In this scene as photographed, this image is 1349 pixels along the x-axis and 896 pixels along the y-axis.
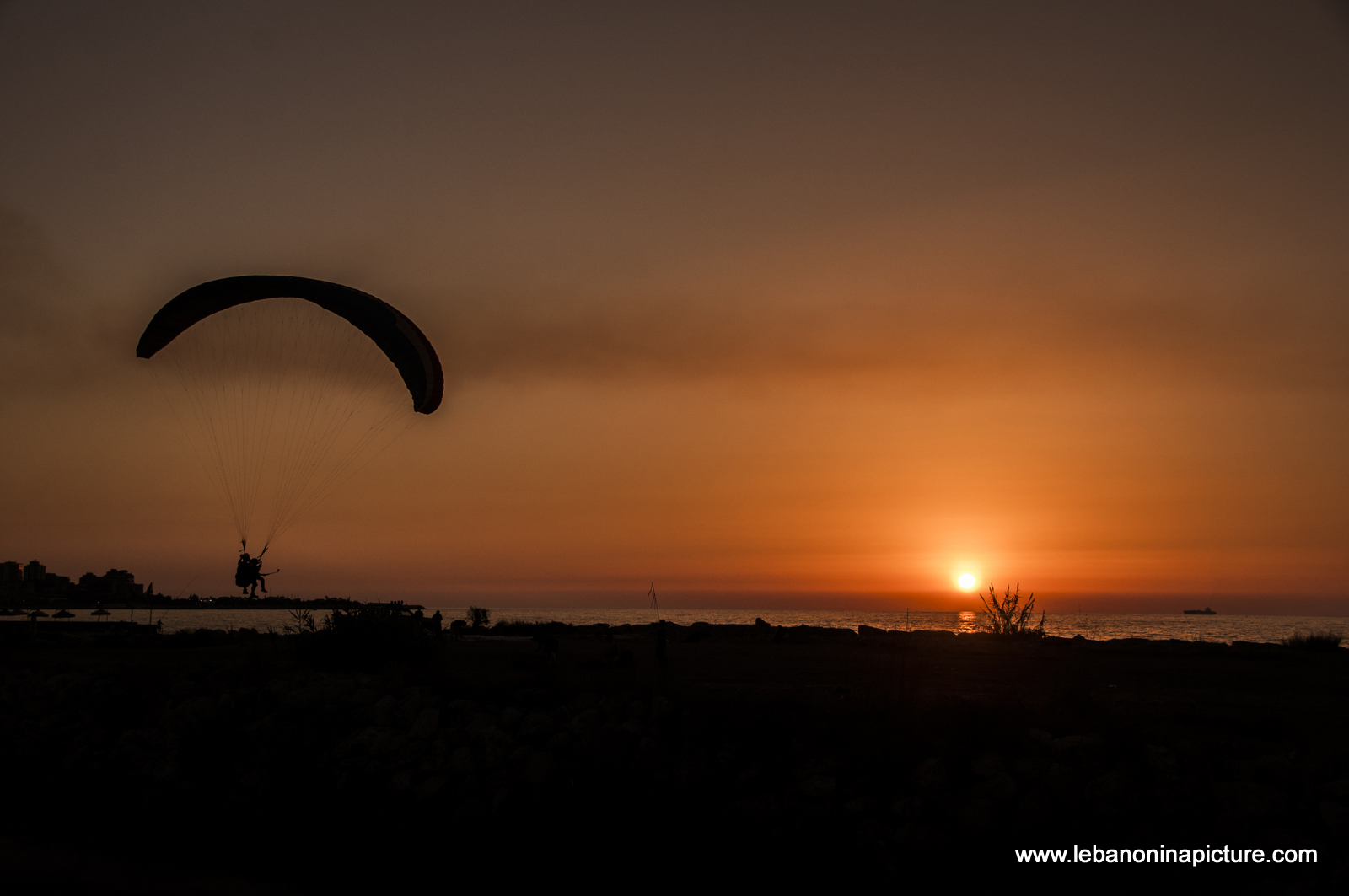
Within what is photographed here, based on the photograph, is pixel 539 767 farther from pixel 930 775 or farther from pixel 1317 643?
pixel 1317 643

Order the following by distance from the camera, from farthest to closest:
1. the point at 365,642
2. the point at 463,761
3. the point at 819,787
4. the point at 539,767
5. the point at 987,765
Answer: the point at 365,642 → the point at 463,761 → the point at 539,767 → the point at 819,787 → the point at 987,765

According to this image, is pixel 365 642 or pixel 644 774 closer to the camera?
pixel 644 774

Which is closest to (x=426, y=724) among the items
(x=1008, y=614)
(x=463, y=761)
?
(x=463, y=761)

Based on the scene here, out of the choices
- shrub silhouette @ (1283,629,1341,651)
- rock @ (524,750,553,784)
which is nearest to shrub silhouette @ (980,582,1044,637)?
shrub silhouette @ (1283,629,1341,651)

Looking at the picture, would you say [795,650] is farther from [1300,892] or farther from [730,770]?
[1300,892]

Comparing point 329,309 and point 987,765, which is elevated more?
Answer: point 329,309

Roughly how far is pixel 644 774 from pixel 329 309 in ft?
43.9

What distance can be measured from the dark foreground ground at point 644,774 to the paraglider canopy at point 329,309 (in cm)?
699

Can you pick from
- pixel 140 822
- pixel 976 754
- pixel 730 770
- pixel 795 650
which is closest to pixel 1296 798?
pixel 976 754

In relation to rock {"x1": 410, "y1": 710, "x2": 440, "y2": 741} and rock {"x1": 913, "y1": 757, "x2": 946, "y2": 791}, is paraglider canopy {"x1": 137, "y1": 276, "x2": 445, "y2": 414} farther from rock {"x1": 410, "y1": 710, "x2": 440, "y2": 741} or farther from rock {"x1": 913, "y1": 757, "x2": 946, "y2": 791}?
rock {"x1": 913, "y1": 757, "x2": 946, "y2": 791}

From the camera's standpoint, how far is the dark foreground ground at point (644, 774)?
11.1 m

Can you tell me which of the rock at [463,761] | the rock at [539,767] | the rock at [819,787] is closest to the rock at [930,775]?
the rock at [819,787]

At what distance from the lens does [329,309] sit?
19.8 meters

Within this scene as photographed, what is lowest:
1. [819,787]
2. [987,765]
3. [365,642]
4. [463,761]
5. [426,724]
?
[463,761]
